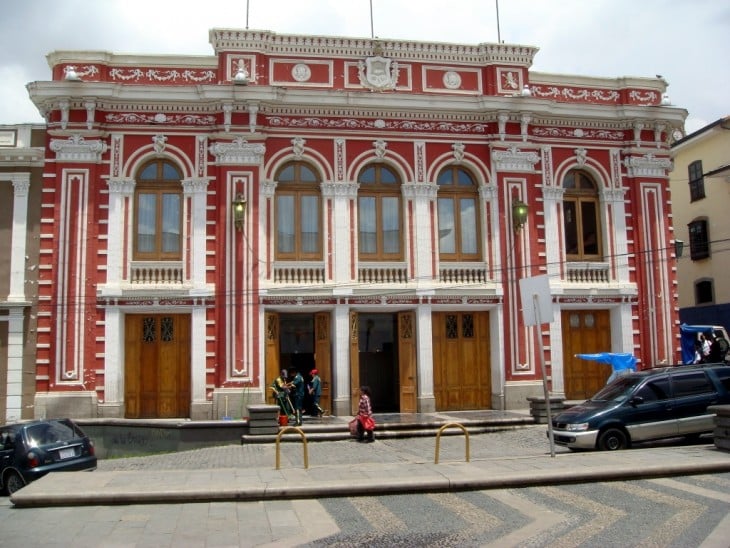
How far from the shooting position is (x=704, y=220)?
33.1 metres

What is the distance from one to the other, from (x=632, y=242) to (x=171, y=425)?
14560 mm

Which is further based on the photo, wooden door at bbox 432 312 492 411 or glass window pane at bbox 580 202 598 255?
glass window pane at bbox 580 202 598 255

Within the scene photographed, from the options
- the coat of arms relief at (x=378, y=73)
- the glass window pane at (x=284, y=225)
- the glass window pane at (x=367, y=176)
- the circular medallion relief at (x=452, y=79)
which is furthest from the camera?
the circular medallion relief at (x=452, y=79)

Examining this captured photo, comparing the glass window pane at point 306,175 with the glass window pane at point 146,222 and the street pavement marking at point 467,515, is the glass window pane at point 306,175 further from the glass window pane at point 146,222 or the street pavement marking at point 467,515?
the street pavement marking at point 467,515

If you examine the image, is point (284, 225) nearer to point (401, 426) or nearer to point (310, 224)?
point (310, 224)

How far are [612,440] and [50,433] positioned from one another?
1105cm

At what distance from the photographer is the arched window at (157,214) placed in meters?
21.6

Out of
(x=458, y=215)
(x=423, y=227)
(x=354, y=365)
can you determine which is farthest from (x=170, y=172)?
(x=458, y=215)

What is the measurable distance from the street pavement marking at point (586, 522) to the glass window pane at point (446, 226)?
11733 mm

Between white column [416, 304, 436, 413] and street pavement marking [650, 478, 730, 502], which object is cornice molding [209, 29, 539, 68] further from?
street pavement marking [650, 478, 730, 502]

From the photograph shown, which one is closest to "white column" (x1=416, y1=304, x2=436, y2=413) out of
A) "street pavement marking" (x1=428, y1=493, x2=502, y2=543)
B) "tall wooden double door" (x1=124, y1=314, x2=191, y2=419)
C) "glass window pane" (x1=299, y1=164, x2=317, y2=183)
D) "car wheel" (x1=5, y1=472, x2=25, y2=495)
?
"glass window pane" (x1=299, y1=164, x2=317, y2=183)

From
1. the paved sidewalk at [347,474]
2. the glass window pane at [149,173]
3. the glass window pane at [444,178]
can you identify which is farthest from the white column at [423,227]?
the glass window pane at [149,173]

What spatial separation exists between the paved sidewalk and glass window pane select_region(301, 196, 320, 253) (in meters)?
7.35

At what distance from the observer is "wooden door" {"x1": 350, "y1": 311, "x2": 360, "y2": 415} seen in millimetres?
21391
